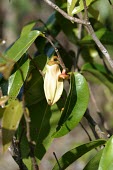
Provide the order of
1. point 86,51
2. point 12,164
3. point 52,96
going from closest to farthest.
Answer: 1. point 52,96
2. point 86,51
3. point 12,164

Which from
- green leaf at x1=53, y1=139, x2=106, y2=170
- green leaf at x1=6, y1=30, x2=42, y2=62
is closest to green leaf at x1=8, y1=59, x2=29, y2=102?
green leaf at x1=6, y1=30, x2=42, y2=62

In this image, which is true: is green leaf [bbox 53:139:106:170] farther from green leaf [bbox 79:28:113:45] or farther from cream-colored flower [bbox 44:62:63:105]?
green leaf [bbox 79:28:113:45]

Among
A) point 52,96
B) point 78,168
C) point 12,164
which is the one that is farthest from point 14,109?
point 12,164

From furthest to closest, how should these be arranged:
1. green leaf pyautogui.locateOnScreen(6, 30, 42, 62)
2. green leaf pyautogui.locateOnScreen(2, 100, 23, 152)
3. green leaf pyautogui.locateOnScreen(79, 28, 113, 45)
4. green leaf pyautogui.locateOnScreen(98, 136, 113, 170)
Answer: green leaf pyautogui.locateOnScreen(79, 28, 113, 45) < green leaf pyautogui.locateOnScreen(6, 30, 42, 62) < green leaf pyautogui.locateOnScreen(98, 136, 113, 170) < green leaf pyautogui.locateOnScreen(2, 100, 23, 152)

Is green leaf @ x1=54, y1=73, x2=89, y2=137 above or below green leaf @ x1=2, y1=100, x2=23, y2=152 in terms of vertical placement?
below

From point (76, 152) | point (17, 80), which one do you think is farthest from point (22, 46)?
point (76, 152)

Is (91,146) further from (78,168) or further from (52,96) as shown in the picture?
(78,168)

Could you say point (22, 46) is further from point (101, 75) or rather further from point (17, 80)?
point (101, 75)

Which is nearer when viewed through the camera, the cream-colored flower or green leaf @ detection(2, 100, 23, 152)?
green leaf @ detection(2, 100, 23, 152)
